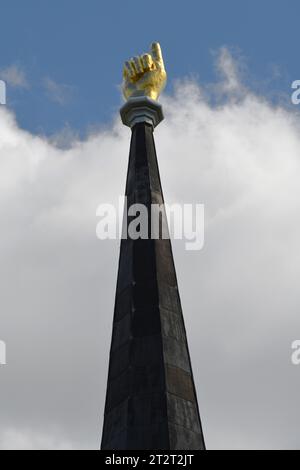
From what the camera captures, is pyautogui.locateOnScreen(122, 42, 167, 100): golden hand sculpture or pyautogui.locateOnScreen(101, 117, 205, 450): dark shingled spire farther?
pyautogui.locateOnScreen(122, 42, 167, 100): golden hand sculpture

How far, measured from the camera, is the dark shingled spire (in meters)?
18.9

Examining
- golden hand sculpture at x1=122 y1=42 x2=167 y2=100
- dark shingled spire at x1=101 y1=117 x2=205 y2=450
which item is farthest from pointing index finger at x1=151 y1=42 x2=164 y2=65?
dark shingled spire at x1=101 y1=117 x2=205 y2=450

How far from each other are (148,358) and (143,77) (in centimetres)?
1088

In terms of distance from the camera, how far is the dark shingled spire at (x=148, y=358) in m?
18.9

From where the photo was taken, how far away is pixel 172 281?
22.6 meters

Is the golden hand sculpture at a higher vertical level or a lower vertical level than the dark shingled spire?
higher

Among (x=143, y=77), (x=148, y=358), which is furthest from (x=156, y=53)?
(x=148, y=358)

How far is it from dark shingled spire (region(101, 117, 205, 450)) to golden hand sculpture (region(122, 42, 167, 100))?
3562mm

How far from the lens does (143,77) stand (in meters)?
26.5

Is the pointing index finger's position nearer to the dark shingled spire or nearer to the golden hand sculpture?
the golden hand sculpture
